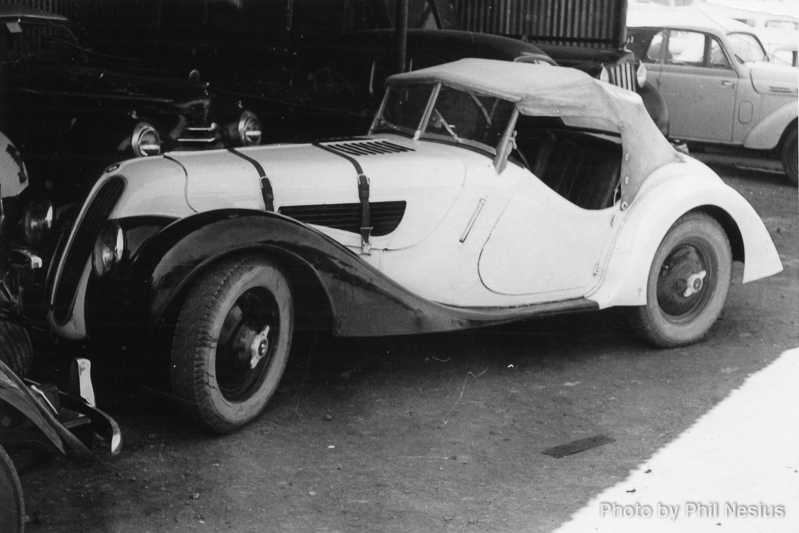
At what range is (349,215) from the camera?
4363mm

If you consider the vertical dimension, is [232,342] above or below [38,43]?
below

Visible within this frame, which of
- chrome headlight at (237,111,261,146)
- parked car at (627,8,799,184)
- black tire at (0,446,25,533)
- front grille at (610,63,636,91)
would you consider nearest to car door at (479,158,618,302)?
chrome headlight at (237,111,261,146)

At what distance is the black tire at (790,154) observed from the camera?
1145 centimetres

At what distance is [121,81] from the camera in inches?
235

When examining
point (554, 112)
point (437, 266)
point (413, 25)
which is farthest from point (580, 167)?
point (413, 25)

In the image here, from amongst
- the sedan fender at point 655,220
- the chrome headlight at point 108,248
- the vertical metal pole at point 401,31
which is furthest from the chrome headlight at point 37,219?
the vertical metal pole at point 401,31

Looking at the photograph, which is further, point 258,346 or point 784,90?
point 784,90

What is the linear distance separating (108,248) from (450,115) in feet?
6.51

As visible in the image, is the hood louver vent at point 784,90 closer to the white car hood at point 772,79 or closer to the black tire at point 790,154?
the white car hood at point 772,79

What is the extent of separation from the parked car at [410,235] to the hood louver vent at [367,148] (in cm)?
3

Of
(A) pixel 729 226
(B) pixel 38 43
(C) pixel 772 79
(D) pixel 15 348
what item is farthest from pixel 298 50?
(C) pixel 772 79

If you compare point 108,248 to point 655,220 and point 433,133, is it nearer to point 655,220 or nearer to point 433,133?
point 433,133

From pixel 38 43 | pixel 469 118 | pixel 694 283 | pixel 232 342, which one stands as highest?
pixel 38 43

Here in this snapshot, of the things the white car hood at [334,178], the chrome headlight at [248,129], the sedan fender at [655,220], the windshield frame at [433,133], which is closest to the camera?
the white car hood at [334,178]
